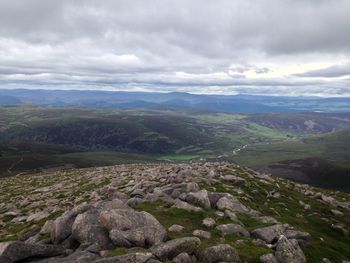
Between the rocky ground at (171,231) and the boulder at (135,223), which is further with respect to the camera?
the boulder at (135,223)

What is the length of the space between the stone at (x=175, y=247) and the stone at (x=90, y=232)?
14.9ft

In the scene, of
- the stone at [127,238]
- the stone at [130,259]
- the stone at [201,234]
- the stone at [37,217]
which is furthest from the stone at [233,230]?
the stone at [37,217]

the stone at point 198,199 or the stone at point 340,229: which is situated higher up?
the stone at point 198,199

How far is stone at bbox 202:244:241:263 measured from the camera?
2788cm

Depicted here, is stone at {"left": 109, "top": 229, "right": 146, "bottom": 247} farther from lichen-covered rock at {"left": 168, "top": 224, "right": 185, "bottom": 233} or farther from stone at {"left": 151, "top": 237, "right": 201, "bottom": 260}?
lichen-covered rock at {"left": 168, "top": 224, "right": 185, "bottom": 233}

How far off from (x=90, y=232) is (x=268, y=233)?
683 inches

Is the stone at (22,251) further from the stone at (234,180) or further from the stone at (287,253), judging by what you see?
the stone at (234,180)

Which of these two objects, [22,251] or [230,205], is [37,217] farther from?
[230,205]

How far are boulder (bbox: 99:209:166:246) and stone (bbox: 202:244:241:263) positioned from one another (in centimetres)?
440

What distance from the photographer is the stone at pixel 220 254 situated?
27.9 m

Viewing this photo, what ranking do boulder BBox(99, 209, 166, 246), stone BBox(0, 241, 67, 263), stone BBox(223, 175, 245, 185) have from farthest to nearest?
stone BBox(223, 175, 245, 185), boulder BBox(99, 209, 166, 246), stone BBox(0, 241, 67, 263)

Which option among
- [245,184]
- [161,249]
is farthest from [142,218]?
[245,184]

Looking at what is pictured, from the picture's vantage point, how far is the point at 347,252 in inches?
1608

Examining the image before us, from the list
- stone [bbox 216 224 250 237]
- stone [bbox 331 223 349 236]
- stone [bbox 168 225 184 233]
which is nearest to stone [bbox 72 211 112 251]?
stone [bbox 168 225 184 233]
